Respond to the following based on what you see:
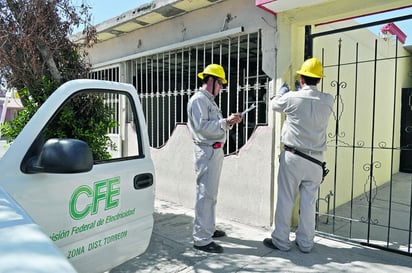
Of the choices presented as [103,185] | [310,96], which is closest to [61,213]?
[103,185]

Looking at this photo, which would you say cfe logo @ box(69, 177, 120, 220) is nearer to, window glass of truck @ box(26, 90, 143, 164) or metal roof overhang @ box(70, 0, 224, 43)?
window glass of truck @ box(26, 90, 143, 164)

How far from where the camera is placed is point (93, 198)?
201 centimetres

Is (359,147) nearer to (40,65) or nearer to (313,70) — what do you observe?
(313,70)

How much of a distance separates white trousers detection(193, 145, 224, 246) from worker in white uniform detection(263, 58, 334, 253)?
72 centimetres

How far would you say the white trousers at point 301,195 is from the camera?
3.42m

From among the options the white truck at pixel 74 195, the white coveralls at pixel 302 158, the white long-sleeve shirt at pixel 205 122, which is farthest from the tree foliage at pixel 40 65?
the white coveralls at pixel 302 158

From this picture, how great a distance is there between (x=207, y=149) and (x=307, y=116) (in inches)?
43.0

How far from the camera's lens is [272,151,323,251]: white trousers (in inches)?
135

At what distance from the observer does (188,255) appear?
3.50 meters

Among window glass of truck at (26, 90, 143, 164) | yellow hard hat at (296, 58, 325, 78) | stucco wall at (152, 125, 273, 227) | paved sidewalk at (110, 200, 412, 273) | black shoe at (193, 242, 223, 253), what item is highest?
yellow hard hat at (296, 58, 325, 78)

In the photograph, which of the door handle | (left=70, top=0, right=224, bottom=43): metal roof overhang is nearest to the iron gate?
(left=70, top=0, right=224, bottom=43): metal roof overhang

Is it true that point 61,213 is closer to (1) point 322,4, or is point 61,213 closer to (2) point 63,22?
(2) point 63,22

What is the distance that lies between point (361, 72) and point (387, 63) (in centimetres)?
186

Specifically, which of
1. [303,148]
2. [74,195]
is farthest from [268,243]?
[74,195]
